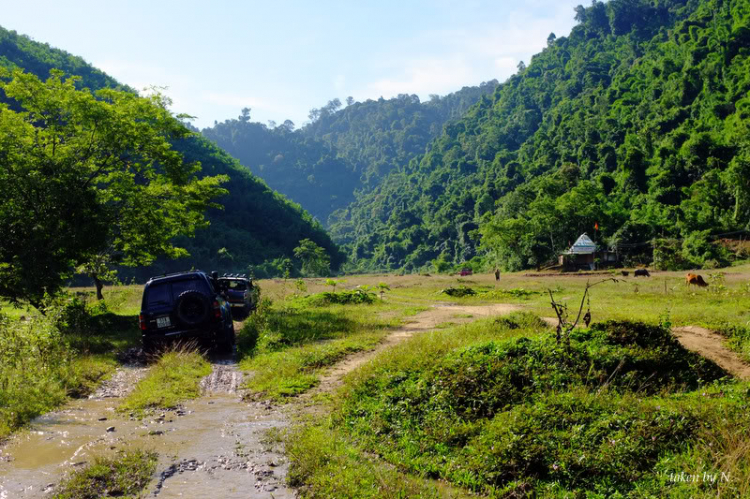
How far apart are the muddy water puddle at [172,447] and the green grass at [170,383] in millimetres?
342

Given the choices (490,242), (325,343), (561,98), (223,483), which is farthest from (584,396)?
(561,98)

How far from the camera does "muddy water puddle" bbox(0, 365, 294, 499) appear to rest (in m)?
5.73

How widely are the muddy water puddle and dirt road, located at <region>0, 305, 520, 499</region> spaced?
0.01 meters

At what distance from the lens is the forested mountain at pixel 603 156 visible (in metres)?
71.4

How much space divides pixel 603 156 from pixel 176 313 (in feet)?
321

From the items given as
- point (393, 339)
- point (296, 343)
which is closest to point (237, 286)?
point (296, 343)

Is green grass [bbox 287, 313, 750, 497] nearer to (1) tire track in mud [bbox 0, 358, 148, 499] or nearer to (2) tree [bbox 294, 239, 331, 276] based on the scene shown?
(1) tire track in mud [bbox 0, 358, 148, 499]

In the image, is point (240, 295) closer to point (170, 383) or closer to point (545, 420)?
point (170, 383)

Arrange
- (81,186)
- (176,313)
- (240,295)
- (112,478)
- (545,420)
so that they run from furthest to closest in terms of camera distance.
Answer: (240,295)
(81,186)
(176,313)
(545,420)
(112,478)

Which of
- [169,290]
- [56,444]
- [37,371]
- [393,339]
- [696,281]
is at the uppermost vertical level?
[169,290]

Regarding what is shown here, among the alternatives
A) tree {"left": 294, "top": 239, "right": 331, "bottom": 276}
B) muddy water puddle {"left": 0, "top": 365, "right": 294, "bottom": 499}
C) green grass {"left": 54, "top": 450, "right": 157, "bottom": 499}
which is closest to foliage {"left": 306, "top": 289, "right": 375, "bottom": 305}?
muddy water puddle {"left": 0, "top": 365, "right": 294, "bottom": 499}

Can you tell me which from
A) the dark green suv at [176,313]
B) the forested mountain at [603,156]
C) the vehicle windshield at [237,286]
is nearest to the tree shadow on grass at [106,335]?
the dark green suv at [176,313]

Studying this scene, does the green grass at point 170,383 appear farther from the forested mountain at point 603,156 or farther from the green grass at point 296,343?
the forested mountain at point 603,156

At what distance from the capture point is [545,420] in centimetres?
634
